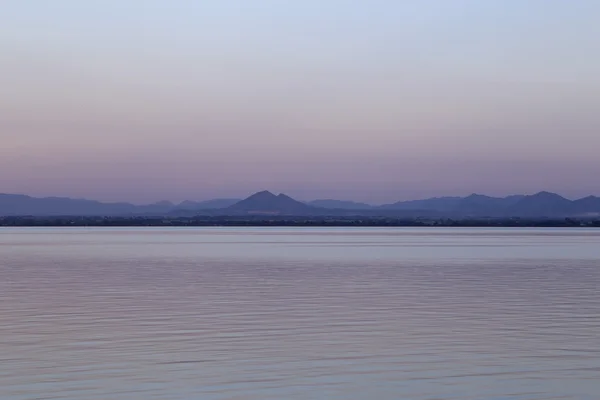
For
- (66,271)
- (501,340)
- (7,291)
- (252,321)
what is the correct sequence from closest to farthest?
(501,340)
(252,321)
(7,291)
(66,271)

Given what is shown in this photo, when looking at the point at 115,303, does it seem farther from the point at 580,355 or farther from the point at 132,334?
the point at 580,355

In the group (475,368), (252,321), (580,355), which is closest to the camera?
(475,368)

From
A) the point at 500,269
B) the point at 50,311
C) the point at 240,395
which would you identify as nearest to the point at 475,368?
the point at 240,395

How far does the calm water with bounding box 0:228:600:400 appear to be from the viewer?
10922 mm

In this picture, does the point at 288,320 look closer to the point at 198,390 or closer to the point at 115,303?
the point at 115,303

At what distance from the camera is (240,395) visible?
10.4 metres

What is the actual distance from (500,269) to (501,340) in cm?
1871

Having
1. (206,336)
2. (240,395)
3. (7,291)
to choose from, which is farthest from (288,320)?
(7,291)

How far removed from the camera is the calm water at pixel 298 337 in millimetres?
10922

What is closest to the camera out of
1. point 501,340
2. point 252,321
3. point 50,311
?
point 501,340

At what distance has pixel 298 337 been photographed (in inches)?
584

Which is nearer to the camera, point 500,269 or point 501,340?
point 501,340

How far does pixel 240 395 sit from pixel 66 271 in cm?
2184

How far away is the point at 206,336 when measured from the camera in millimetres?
14914
